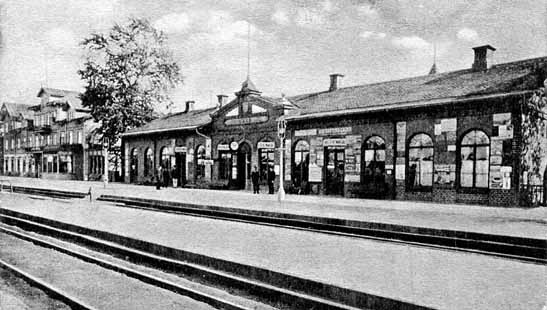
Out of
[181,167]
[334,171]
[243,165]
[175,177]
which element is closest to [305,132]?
[334,171]

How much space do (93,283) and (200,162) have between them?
17.3m

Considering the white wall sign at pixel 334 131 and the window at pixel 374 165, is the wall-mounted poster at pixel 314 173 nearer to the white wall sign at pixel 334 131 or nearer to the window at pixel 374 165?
the white wall sign at pixel 334 131

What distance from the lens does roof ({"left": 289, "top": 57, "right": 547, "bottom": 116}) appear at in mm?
12344

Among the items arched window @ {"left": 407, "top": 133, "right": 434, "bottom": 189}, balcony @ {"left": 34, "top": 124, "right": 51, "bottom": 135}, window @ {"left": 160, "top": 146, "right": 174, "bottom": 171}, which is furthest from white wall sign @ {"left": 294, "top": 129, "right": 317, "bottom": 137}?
balcony @ {"left": 34, "top": 124, "right": 51, "bottom": 135}

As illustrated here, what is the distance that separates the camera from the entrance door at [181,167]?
24.0 meters

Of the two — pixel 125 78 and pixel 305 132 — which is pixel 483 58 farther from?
pixel 125 78

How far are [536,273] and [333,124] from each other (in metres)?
11.9

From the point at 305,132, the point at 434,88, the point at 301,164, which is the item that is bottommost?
the point at 301,164

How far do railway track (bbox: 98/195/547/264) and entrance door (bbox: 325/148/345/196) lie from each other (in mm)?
6026

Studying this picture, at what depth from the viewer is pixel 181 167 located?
79.4ft

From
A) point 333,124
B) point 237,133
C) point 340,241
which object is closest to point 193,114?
point 237,133

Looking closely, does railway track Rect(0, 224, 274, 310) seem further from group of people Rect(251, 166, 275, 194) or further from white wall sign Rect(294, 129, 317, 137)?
white wall sign Rect(294, 129, 317, 137)

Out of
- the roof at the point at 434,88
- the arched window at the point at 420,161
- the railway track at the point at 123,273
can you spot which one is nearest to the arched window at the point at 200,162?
the roof at the point at 434,88

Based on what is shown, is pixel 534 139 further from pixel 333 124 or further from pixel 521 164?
pixel 333 124
